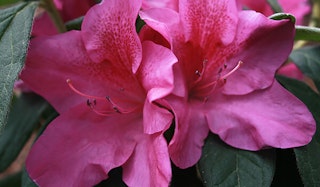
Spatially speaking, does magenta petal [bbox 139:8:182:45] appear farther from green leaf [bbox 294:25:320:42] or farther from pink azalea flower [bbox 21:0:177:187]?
green leaf [bbox 294:25:320:42]

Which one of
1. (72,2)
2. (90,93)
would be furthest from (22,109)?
(90,93)

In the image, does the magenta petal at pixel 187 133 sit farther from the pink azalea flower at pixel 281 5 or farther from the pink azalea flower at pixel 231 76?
the pink azalea flower at pixel 281 5

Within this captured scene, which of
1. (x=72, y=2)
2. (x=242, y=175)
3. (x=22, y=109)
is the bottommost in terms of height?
(x=22, y=109)

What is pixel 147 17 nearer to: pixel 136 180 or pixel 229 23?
pixel 229 23

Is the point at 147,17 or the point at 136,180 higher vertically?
the point at 147,17

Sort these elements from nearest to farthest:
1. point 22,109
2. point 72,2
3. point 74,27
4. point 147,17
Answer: point 147,17, point 74,27, point 72,2, point 22,109

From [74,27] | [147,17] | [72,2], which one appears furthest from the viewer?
[72,2]

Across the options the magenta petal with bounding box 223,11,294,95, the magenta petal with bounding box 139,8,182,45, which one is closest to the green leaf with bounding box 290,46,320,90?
the magenta petal with bounding box 223,11,294,95
